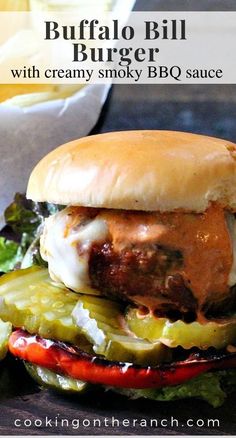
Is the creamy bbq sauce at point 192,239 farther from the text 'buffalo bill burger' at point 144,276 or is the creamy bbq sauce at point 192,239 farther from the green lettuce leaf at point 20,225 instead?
the green lettuce leaf at point 20,225

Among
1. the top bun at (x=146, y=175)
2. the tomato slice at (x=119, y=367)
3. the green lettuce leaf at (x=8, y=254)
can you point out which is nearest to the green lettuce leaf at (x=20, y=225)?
the green lettuce leaf at (x=8, y=254)

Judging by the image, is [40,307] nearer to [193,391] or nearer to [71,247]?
[71,247]

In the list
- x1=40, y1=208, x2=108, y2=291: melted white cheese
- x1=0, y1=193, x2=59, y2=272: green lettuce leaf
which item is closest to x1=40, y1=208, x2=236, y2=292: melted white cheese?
x1=40, y1=208, x2=108, y2=291: melted white cheese

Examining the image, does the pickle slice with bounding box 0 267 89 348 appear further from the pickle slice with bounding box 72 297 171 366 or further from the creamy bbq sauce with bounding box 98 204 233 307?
the creamy bbq sauce with bounding box 98 204 233 307

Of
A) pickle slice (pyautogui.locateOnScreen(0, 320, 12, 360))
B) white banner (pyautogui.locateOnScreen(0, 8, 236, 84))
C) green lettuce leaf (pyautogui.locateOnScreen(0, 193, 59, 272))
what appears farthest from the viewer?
green lettuce leaf (pyautogui.locateOnScreen(0, 193, 59, 272))

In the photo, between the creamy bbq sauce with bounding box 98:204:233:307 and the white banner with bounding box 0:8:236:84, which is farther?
the white banner with bounding box 0:8:236:84

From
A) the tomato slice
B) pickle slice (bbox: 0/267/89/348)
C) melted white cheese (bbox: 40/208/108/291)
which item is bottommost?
the tomato slice

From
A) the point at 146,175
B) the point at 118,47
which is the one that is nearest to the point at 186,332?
the point at 146,175
